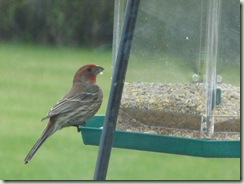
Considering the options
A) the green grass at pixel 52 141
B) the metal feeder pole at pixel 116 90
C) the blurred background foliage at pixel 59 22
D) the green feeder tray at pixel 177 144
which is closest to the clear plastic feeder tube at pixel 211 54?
the green feeder tray at pixel 177 144

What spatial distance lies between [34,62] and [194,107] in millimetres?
13106

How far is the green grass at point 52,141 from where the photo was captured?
33.9 ft

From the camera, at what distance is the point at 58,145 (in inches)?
479

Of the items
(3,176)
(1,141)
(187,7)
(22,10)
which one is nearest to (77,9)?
(22,10)

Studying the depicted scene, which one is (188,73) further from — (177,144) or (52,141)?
(52,141)

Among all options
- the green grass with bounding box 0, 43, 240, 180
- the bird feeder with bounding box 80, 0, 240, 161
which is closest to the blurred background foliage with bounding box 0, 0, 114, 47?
the green grass with bounding box 0, 43, 240, 180

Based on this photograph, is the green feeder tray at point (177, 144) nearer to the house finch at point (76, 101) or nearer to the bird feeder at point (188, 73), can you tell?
the bird feeder at point (188, 73)

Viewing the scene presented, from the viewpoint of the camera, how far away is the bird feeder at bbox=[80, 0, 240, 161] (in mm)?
3898

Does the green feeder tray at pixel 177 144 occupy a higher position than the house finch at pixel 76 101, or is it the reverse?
the house finch at pixel 76 101

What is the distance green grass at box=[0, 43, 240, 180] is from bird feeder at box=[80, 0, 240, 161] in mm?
5691

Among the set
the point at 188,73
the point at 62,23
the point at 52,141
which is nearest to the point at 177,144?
the point at 188,73

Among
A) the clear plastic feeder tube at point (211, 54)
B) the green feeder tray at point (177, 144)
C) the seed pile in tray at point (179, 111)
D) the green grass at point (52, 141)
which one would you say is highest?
the green grass at point (52, 141)

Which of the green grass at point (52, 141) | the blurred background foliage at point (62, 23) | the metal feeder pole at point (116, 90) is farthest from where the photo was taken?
the blurred background foliage at point (62, 23)

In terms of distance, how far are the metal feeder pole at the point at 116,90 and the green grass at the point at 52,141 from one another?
623 cm
